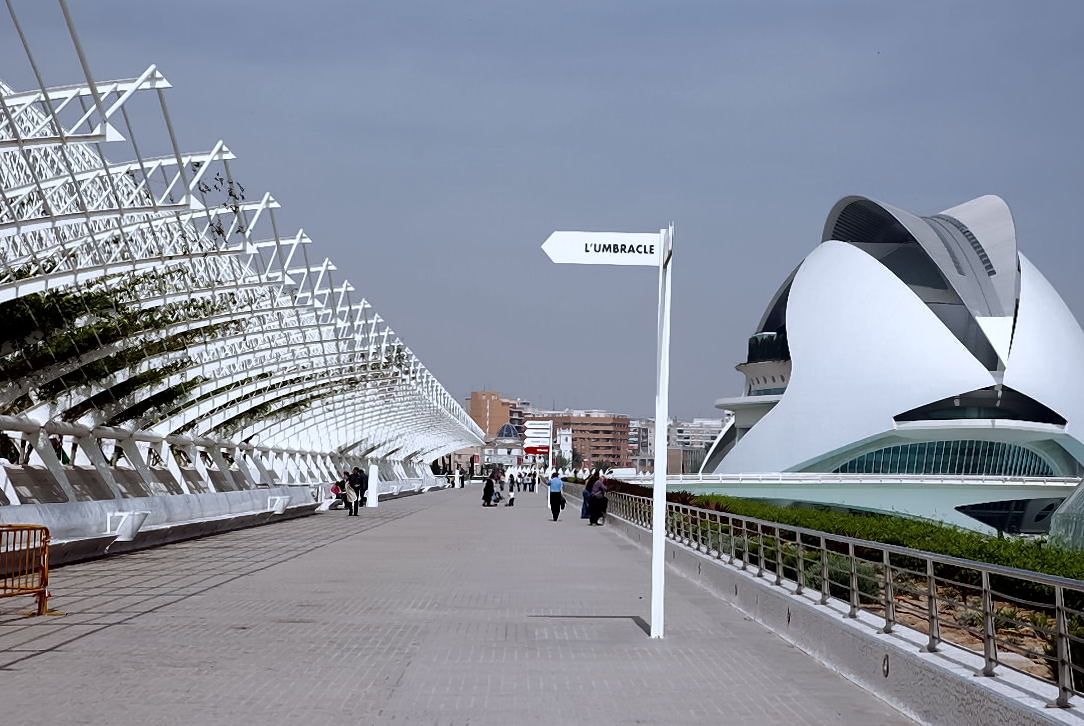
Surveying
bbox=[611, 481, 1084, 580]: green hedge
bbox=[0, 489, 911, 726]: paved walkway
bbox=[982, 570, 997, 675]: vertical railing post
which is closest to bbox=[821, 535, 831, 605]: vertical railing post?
bbox=[0, 489, 911, 726]: paved walkway

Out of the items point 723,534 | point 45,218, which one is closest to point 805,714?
point 723,534

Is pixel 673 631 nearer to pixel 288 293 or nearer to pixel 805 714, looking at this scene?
pixel 805 714

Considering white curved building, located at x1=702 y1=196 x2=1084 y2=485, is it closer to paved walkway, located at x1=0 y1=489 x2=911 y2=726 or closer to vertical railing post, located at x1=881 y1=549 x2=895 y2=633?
paved walkway, located at x1=0 y1=489 x2=911 y2=726

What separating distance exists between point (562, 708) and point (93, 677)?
117 inches

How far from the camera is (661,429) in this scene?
9.85 metres

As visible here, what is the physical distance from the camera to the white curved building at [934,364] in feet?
222

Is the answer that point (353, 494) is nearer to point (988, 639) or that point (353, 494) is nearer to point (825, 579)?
point (825, 579)

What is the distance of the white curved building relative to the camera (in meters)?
67.7

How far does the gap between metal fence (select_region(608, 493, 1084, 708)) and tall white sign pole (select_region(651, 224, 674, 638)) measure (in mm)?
1203

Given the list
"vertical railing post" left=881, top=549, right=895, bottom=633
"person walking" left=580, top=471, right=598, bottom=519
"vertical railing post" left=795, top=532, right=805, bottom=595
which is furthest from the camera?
"person walking" left=580, top=471, right=598, bottom=519

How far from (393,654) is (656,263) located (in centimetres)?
384

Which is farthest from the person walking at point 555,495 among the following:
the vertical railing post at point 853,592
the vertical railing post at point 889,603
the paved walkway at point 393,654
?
the vertical railing post at point 889,603

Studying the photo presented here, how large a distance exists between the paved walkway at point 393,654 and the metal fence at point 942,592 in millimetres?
637

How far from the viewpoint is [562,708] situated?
268 inches
